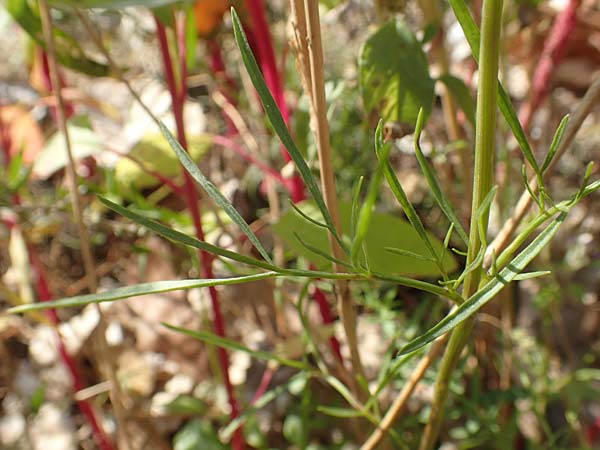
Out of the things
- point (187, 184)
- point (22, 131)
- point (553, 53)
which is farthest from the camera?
point (22, 131)

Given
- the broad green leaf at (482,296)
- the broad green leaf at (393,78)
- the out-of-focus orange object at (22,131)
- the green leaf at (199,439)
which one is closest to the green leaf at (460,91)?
the broad green leaf at (393,78)

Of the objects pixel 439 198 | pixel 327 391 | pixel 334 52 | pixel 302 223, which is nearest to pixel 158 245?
pixel 327 391

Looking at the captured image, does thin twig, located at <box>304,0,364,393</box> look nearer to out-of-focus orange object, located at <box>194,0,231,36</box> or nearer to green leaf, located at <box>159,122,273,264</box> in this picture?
green leaf, located at <box>159,122,273,264</box>

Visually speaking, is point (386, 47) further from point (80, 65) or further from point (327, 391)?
point (327, 391)

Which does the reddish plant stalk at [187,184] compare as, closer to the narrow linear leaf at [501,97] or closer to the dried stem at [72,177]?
the dried stem at [72,177]

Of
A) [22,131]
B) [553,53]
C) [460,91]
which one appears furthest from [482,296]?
[22,131]

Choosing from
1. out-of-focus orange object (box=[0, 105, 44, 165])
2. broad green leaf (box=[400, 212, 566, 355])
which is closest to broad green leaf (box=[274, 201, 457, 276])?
broad green leaf (box=[400, 212, 566, 355])

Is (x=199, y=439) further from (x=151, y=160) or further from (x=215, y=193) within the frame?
(x=215, y=193)
